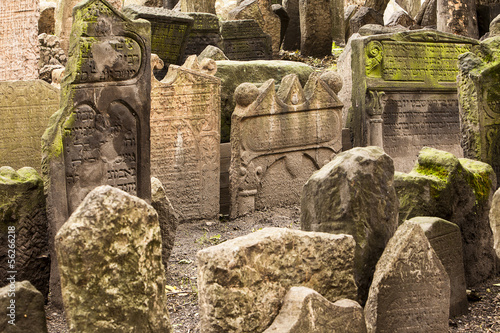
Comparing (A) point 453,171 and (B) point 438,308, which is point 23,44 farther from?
(B) point 438,308

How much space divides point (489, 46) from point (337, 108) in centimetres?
219

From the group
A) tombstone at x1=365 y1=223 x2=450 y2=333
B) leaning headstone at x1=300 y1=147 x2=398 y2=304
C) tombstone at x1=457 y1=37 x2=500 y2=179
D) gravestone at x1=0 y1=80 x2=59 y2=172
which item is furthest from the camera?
gravestone at x1=0 y1=80 x2=59 y2=172

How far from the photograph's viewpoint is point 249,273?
9.64 feet

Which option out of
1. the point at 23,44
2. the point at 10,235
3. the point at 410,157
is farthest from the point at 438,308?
the point at 23,44

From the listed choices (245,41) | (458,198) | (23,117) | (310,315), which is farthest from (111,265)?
(245,41)

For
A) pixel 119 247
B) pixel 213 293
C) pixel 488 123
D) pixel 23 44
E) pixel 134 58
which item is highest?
pixel 23 44

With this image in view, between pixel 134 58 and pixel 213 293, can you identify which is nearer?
pixel 213 293

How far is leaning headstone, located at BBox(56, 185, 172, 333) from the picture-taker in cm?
265

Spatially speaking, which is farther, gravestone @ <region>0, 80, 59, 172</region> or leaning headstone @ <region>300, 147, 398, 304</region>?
gravestone @ <region>0, 80, 59, 172</region>

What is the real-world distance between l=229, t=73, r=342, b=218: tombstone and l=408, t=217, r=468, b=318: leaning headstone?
9.32ft

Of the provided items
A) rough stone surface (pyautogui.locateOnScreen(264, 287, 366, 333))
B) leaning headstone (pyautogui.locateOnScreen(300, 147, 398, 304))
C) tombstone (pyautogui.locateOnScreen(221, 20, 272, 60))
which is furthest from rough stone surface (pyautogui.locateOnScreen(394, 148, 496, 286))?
tombstone (pyautogui.locateOnScreen(221, 20, 272, 60))

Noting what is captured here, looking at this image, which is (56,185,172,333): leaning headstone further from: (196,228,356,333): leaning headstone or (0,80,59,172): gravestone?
(0,80,59,172): gravestone

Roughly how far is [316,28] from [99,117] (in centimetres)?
962

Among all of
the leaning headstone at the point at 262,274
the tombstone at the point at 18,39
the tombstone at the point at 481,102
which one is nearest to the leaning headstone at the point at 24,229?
the leaning headstone at the point at 262,274
